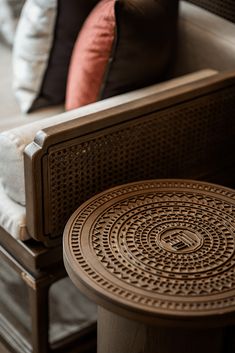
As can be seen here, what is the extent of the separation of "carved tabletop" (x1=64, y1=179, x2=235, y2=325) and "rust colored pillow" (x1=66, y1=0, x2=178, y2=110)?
345mm

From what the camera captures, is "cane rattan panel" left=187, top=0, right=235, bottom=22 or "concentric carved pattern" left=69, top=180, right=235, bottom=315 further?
"cane rattan panel" left=187, top=0, right=235, bottom=22

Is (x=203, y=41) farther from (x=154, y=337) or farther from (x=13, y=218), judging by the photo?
(x=154, y=337)

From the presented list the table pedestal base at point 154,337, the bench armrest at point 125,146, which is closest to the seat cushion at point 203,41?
the bench armrest at point 125,146

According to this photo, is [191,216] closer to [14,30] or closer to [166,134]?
[166,134]

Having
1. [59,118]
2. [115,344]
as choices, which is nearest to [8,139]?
[59,118]

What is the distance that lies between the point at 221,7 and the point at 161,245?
84cm

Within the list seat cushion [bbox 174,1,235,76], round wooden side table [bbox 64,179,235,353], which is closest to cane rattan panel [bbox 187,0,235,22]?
seat cushion [bbox 174,1,235,76]

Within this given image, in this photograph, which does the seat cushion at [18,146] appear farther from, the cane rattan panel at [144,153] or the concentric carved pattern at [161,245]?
the concentric carved pattern at [161,245]

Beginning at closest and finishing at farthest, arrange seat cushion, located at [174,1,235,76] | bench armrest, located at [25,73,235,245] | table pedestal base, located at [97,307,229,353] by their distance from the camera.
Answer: table pedestal base, located at [97,307,229,353] < bench armrest, located at [25,73,235,245] < seat cushion, located at [174,1,235,76]

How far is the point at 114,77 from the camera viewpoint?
181 centimetres

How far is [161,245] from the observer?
4.66ft

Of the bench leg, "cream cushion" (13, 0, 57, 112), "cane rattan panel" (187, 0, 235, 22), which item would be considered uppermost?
"cane rattan panel" (187, 0, 235, 22)

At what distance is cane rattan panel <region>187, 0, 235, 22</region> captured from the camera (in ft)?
6.45

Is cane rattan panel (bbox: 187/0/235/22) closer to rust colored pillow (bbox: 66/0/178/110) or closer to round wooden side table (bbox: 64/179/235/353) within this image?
rust colored pillow (bbox: 66/0/178/110)
